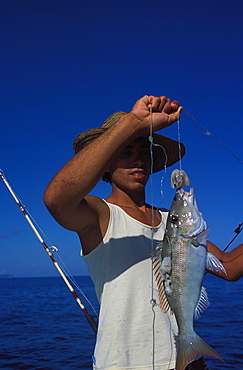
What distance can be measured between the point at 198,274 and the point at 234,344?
9.63m

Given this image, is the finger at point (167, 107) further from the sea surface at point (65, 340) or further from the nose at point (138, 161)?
the sea surface at point (65, 340)

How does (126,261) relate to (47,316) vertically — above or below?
above

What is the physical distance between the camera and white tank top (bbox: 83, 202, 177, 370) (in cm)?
255

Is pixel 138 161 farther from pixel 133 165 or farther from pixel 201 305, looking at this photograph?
pixel 201 305

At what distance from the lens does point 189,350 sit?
2275mm

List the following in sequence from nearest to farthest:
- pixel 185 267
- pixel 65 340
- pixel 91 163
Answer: pixel 91 163
pixel 185 267
pixel 65 340

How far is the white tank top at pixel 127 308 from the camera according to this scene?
2547mm

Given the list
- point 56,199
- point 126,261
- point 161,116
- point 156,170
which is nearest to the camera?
point 56,199

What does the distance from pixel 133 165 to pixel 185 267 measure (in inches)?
39.8

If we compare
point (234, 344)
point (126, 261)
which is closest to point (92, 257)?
point (126, 261)

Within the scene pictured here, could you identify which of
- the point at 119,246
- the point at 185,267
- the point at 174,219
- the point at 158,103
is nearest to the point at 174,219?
the point at 174,219

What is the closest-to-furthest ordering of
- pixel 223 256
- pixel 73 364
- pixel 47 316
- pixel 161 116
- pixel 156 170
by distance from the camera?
pixel 161 116, pixel 223 256, pixel 156 170, pixel 73 364, pixel 47 316

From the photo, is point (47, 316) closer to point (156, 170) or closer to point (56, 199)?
point (156, 170)

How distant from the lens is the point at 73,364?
948cm
